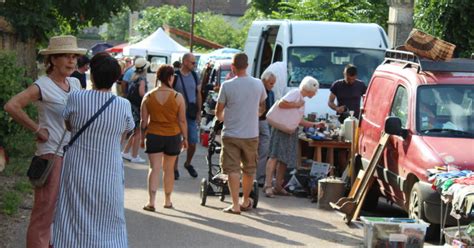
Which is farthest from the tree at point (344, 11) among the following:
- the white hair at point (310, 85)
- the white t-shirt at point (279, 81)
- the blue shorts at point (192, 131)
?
the white hair at point (310, 85)

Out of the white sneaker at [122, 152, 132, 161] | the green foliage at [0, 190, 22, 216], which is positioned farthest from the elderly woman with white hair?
the white sneaker at [122, 152, 132, 161]

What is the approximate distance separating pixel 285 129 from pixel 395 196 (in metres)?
2.41

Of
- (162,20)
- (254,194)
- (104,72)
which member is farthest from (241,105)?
(162,20)

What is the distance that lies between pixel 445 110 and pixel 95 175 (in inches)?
228

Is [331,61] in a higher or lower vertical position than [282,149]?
higher

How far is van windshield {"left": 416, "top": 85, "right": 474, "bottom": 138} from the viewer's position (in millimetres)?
11359

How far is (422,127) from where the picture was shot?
37.4 feet

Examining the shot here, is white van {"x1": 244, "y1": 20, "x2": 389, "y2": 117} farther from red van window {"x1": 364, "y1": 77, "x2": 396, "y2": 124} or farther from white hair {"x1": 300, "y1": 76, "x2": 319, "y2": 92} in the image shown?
red van window {"x1": 364, "y1": 77, "x2": 396, "y2": 124}

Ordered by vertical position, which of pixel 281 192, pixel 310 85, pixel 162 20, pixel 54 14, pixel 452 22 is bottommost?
pixel 162 20

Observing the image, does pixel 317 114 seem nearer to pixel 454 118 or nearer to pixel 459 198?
pixel 454 118

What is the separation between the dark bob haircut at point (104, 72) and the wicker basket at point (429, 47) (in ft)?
18.7

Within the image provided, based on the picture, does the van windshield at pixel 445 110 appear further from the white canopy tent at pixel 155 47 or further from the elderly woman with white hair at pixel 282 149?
the white canopy tent at pixel 155 47

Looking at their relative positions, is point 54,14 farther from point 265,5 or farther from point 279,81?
point 265,5

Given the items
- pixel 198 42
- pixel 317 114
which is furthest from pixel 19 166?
pixel 198 42
